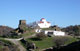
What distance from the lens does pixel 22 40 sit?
2872 inches

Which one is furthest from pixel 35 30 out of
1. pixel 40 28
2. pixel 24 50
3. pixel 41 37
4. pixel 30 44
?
pixel 24 50

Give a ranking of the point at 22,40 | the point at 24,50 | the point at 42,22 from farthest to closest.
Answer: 1. the point at 42,22
2. the point at 22,40
3. the point at 24,50

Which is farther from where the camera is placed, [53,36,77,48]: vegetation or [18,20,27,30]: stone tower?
[18,20,27,30]: stone tower

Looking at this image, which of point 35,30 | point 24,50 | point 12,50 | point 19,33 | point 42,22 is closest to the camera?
point 12,50

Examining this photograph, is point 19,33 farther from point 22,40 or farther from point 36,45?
point 36,45

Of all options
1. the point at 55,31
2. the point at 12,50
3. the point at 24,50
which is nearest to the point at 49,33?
the point at 55,31

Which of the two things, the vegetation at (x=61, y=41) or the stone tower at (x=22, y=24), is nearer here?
the vegetation at (x=61, y=41)

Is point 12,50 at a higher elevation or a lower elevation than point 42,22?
lower

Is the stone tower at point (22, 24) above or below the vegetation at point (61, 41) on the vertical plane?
above

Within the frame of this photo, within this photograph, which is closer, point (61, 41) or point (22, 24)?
point (61, 41)

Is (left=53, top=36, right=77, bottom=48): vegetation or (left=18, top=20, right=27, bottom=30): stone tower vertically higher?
(left=18, top=20, right=27, bottom=30): stone tower

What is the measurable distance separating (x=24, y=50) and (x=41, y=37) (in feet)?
55.2

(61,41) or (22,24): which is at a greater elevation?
(22,24)

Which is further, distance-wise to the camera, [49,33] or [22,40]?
[49,33]
